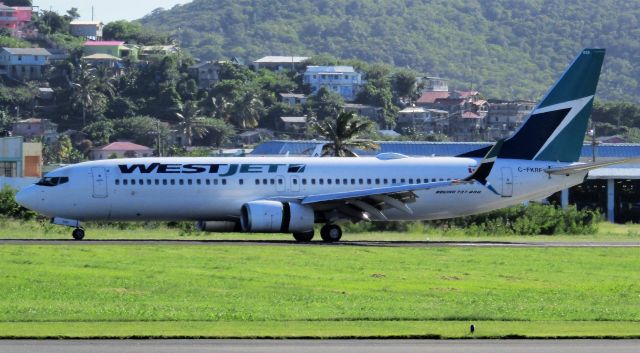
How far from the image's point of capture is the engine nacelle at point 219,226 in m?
61.6

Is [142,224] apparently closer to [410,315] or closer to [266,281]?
[266,281]

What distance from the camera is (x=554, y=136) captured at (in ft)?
206

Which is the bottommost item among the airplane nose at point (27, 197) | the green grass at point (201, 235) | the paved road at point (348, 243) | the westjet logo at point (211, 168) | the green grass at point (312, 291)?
the green grass at point (201, 235)

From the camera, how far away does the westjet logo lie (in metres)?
59.7

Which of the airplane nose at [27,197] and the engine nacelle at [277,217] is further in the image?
the airplane nose at [27,197]

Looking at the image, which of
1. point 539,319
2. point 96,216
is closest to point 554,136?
point 96,216

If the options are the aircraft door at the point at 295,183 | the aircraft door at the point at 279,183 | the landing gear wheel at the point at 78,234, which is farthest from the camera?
the aircraft door at the point at 295,183

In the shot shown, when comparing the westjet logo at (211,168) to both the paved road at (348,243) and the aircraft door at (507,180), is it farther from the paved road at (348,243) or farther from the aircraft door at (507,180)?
the aircraft door at (507,180)

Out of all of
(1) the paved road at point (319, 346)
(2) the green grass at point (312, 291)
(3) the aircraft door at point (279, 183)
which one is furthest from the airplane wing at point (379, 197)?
(1) the paved road at point (319, 346)

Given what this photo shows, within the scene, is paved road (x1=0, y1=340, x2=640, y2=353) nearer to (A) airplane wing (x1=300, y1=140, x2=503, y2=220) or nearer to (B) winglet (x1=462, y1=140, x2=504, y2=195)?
(A) airplane wing (x1=300, y1=140, x2=503, y2=220)

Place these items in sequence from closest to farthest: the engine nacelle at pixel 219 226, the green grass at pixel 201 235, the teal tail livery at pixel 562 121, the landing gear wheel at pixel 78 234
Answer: the landing gear wheel at pixel 78 234 → the engine nacelle at pixel 219 226 → the green grass at pixel 201 235 → the teal tail livery at pixel 562 121

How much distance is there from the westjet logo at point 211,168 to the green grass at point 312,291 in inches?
314

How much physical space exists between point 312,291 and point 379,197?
63.4 feet

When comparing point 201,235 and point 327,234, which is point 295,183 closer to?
point 327,234
